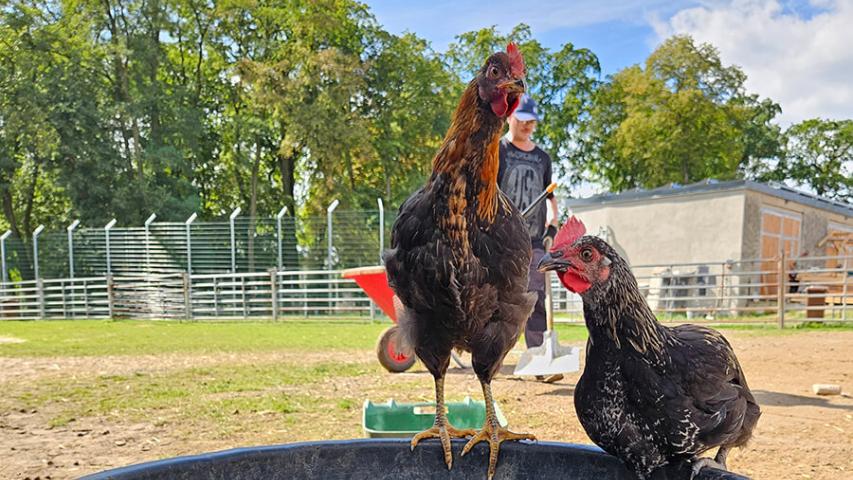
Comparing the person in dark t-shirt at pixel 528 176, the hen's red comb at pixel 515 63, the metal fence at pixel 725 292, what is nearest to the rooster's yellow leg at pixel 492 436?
the hen's red comb at pixel 515 63

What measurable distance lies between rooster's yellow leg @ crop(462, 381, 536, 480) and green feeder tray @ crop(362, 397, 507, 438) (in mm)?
1021

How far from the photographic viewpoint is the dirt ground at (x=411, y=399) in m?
3.45

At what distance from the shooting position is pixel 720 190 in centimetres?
1809

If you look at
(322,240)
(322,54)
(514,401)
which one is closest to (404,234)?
(514,401)

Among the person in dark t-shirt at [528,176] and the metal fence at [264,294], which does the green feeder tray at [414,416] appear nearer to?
the person in dark t-shirt at [528,176]

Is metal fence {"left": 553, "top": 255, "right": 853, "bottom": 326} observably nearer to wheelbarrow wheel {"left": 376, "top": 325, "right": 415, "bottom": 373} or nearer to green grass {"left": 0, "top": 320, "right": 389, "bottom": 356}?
green grass {"left": 0, "top": 320, "right": 389, "bottom": 356}

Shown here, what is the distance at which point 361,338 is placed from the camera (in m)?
10.7

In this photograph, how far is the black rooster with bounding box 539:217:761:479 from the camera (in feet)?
5.55

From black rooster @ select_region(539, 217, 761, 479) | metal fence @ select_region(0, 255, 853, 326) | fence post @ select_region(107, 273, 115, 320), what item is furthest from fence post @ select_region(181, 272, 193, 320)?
black rooster @ select_region(539, 217, 761, 479)

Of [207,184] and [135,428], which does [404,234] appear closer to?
[135,428]

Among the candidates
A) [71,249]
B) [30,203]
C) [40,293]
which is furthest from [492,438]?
[30,203]

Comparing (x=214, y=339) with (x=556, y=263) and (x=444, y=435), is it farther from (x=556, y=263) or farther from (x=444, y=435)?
(x=556, y=263)

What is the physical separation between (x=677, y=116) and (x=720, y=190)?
7.89 metres

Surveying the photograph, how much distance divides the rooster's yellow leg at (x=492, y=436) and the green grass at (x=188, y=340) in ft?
22.7
